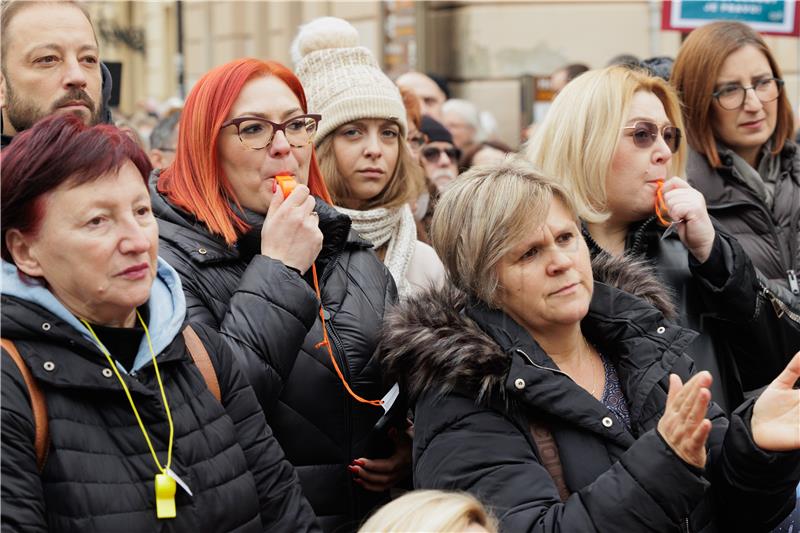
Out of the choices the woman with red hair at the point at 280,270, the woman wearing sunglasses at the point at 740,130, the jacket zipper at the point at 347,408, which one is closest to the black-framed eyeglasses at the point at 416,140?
the woman wearing sunglasses at the point at 740,130

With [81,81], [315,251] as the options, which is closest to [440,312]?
[315,251]

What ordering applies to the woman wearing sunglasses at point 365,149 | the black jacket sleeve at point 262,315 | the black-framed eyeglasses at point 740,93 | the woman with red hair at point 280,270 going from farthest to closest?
the black-framed eyeglasses at point 740,93 < the woman wearing sunglasses at point 365,149 < the woman with red hair at point 280,270 < the black jacket sleeve at point 262,315

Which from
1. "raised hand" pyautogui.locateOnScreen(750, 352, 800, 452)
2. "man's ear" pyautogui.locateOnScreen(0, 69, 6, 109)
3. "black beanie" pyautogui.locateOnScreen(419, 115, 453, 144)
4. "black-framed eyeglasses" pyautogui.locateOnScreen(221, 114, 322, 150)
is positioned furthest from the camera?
"black beanie" pyautogui.locateOnScreen(419, 115, 453, 144)

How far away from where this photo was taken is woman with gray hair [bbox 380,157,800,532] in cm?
270

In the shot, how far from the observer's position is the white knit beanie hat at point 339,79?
444cm

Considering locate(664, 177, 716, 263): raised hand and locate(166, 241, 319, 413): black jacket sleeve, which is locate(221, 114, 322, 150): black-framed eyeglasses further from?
locate(664, 177, 716, 263): raised hand

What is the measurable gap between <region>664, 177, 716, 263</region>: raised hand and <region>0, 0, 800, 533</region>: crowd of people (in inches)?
0.5

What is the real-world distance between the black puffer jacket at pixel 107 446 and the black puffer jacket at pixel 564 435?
0.54 m

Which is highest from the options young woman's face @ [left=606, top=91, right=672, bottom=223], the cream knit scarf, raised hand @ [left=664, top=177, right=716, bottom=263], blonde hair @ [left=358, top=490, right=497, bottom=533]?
young woman's face @ [left=606, top=91, right=672, bottom=223]

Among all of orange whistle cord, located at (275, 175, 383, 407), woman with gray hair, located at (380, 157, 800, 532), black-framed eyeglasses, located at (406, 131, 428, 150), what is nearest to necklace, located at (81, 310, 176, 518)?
woman with gray hair, located at (380, 157, 800, 532)

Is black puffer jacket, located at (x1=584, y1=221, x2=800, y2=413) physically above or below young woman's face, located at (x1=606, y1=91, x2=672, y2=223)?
below

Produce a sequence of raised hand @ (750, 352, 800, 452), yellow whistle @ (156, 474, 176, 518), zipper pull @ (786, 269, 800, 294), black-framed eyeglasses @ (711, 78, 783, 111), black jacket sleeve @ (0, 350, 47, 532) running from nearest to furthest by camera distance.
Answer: black jacket sleeve @ (0, 350, 47, 532) → yellow whistle @ (156, 474, 176, 518) → raised hand @ (750, 352, 800, 452) → zipper pull @ (786, 269, 800, 294) → black-framed eyeglasses @ (711, 78, 783, 111)

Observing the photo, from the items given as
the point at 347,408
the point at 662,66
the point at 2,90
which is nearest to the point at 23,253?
the point at 347,408

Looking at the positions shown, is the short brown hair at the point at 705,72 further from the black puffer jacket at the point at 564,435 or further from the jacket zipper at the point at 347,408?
the jacket zipper at the point at 347,408
